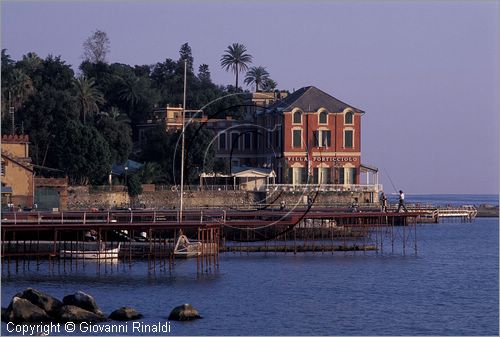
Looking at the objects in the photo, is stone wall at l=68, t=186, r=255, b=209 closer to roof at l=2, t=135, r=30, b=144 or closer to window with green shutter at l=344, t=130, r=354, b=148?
roof at l=2, t=135, r=30, b=144

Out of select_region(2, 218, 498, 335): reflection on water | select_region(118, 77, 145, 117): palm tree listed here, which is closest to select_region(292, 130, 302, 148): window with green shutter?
select_region(118, 77, 145, 117): palm tree

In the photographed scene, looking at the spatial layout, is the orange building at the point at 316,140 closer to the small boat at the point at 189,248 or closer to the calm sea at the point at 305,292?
the calm sea at the point at 305,292

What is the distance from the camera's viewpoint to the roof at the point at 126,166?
111 m

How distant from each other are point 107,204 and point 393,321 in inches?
2325

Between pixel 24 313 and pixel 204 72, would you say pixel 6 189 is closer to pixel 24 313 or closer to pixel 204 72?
pixel 24 313

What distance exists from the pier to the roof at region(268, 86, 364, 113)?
74.7 ft

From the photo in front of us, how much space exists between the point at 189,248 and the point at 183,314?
69.2ft

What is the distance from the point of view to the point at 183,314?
44.1m

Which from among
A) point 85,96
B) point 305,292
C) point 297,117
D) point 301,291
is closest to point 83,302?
point 305,292

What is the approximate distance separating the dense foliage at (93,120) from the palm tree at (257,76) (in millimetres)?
8359

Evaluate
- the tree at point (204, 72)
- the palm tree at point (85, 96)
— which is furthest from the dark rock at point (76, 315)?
the tree at point (204, 72)

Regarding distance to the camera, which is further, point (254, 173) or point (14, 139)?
point (254, 173)

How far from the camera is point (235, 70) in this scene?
153750 millimetres

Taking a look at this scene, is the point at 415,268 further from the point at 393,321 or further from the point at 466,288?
the point at 393,321
